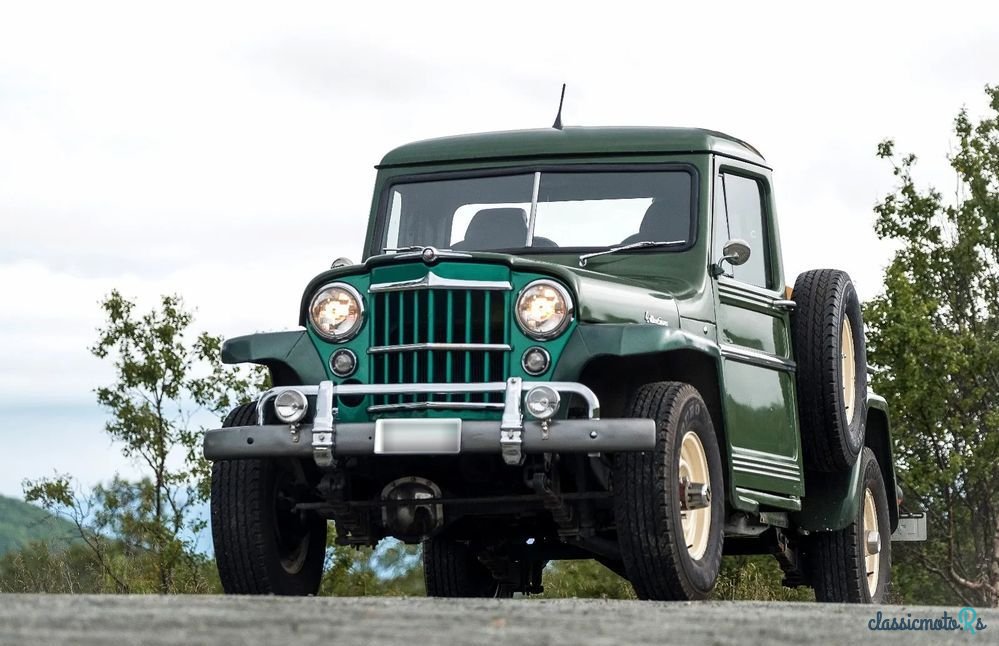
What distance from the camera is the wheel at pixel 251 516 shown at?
8.59 metres

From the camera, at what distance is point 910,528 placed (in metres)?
12.4

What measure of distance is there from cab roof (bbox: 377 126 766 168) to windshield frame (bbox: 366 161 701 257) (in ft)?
0.25

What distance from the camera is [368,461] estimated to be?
338 inches

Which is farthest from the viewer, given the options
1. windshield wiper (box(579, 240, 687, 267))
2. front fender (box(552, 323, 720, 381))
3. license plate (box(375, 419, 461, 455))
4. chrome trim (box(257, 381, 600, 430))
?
windshield wiper (box(579, 240, 687, 267))

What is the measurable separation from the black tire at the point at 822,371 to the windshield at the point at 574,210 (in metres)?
1.12

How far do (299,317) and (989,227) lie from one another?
37.9 meters

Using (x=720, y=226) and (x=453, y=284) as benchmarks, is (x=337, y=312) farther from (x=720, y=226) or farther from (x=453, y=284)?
(x=720, y=226)

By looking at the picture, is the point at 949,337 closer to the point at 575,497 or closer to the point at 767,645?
the point at 575,497

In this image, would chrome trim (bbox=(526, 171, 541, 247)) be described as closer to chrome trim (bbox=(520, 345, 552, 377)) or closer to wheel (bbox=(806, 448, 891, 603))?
chrome trim (bbox=(520, 345, 552, 377))

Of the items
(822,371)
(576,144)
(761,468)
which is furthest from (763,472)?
(576,144)

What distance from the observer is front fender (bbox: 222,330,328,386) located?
8.39 metres

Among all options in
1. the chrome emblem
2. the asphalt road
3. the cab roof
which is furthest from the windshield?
the asphalt road

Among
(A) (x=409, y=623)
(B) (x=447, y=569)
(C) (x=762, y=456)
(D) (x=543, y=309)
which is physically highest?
(D) (x=543, y=309)

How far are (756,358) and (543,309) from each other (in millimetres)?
1957
